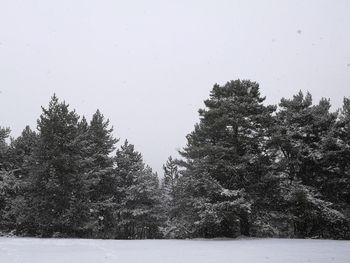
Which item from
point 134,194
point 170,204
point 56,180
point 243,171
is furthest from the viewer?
point 170,204

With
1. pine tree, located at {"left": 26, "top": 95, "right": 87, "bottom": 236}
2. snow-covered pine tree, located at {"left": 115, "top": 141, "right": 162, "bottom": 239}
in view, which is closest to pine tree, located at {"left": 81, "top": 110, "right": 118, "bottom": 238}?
snow-covered pine tree, located at {"left": 115, "top": 141, "right": 162, "bottom": 239}

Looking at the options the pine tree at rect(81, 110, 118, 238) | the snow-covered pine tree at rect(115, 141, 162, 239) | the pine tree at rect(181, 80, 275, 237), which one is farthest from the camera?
the snow-covered pine tree at rect(115, 141, 162, 239)

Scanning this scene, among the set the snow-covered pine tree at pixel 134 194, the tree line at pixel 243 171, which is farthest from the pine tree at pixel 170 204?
the tree line at pixel 243 171

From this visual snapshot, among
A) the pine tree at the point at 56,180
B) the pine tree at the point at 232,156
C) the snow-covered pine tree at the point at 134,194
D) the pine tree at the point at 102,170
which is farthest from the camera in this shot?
the snow-covered pine tree at the point at 134,194

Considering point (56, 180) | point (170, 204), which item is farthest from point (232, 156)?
point (170, 204)

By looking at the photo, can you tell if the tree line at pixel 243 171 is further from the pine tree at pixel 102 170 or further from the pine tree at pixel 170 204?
the pine tree at pixel 170 204

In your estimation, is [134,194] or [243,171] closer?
[243,171]

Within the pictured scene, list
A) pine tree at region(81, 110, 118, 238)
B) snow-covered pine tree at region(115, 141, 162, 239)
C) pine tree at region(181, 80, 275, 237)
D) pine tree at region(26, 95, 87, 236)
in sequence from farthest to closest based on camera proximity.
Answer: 1. snow-covered pine tree at region(115, 141, 162, 239)
2. pine tree at region(81, 110, 118, 238)
3. pine tree at region(26, 95, 87, 236)
4. pine tree at region(181, 80, 275, 237)

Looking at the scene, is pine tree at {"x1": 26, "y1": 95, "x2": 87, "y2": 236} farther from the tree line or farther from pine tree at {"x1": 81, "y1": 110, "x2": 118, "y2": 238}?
pine tree at {"x1": 81, "y1": 110, "x2": 118, "y2": 238}

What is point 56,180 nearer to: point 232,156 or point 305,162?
point 232,156

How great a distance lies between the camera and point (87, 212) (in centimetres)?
2912

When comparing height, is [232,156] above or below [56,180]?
above

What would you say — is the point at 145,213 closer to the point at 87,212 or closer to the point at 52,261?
the point at 87,212

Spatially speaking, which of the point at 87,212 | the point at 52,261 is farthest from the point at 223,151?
the point at 52,261
